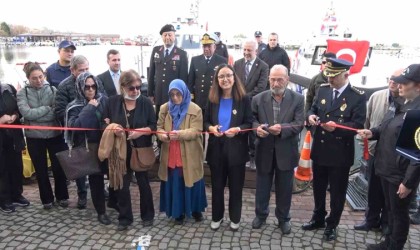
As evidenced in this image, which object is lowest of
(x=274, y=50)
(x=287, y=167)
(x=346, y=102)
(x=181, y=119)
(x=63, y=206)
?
(x=63, y=206)

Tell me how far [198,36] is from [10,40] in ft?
341

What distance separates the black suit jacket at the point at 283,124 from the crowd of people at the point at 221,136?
0.4 inches

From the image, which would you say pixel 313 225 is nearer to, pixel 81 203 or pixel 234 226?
pixel 234 226

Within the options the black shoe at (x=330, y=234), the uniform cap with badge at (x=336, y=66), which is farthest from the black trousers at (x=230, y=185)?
the uniform cap with badge at (x=336, y=66)

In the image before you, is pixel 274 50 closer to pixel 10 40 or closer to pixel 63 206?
pixel 63 206

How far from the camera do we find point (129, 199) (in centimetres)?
375

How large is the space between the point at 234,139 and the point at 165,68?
90.4 inches

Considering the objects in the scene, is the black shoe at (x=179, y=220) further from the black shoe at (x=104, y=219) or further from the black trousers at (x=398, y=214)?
Result: the black trousers at (x=398, y=214)

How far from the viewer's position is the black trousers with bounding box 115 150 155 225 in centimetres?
369

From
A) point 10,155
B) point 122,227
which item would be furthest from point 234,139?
point 10,155

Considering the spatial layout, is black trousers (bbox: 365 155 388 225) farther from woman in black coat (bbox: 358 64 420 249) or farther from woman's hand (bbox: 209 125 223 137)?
woman's hand (bbox: 209 125 223 137)

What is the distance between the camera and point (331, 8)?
1544cm

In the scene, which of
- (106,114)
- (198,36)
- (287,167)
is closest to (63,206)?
(106,114)

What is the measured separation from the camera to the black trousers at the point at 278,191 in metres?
3.57
